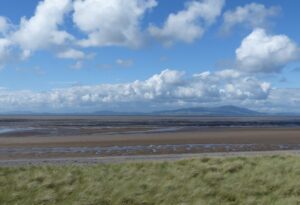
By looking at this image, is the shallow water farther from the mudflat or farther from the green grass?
the green grass

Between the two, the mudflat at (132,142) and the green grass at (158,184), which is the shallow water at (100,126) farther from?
the green grass at (158,184)

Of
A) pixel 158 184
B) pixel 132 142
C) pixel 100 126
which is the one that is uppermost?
pixel 158 184

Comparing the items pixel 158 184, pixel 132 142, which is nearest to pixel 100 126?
pixel 132 142

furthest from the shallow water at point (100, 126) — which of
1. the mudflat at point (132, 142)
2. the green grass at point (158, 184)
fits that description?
the green grass at point (158, 184)

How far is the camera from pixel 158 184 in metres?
13.4

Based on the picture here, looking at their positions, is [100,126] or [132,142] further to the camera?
[100,126]

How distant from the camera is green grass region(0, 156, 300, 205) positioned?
38.3 feet

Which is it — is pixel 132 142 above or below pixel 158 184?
below

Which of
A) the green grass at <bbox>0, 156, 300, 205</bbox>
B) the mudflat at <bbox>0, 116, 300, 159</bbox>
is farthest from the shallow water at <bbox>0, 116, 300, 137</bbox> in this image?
the green grass at <bbox>0, 156, 300, 205</bbox>

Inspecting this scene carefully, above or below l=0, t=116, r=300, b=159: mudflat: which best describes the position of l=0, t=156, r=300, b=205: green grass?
above

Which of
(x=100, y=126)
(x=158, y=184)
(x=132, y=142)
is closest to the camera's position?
(x=158, y=184)

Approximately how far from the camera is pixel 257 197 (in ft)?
39.5

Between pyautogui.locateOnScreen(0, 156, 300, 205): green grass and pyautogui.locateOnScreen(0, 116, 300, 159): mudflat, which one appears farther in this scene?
pyautogui.locateOnScreen(0, 116, 300, 159): mudflat

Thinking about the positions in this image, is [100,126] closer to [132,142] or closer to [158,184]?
[132,142]
